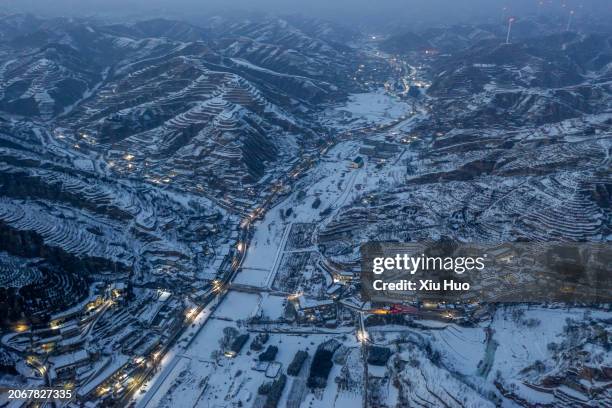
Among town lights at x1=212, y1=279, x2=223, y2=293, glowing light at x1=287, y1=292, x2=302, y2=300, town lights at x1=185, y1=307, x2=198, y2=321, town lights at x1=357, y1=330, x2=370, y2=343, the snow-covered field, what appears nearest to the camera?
town lights at x1=357, y1=330, x2=370, y2=343

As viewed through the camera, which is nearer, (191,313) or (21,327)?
(21,327)

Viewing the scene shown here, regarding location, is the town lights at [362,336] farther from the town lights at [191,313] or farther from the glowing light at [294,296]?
the town lights at [191,313]

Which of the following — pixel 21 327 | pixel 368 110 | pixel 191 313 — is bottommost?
pixel 21 327

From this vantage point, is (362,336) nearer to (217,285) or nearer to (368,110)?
(217,285)

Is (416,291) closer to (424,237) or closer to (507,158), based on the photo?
(424,237)

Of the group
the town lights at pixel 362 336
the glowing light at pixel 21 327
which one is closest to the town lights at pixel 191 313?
the glowing light at pixel 21 327

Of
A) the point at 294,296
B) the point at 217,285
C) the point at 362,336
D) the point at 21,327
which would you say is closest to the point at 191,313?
the point at 217,285

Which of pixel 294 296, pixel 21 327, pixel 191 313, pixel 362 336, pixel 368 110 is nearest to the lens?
pixel 21 327

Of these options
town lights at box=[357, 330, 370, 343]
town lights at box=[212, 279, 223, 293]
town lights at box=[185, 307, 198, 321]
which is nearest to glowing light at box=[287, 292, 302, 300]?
town lights at box=[212, 279, 223, 293]

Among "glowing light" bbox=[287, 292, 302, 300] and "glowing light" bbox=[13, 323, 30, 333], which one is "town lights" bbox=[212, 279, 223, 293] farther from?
"glowing light" bbox=[13, 323, 30, 333]

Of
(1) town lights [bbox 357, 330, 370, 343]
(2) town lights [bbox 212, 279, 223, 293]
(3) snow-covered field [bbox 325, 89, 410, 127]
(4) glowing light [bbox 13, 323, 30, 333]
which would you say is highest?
(3) snow-covered field [bbox 325, 89, 410, 127]

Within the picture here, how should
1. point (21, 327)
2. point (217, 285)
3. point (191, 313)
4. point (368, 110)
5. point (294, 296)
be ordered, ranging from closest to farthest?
point (21, 327) < point (191, 313) < point (294, 296) < point (217, 285) < point (368, 110)

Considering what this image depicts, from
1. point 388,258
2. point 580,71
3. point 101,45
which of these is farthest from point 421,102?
point 101,45
